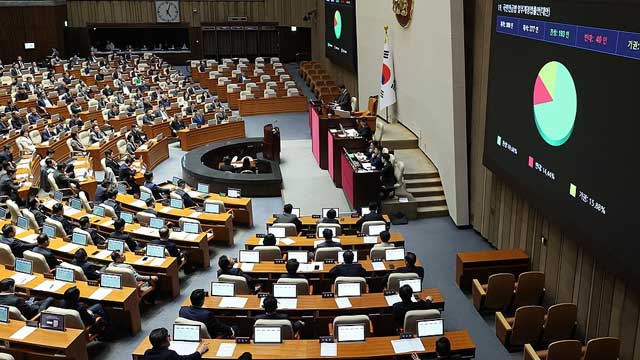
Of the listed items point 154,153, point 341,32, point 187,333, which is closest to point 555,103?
point 187,333

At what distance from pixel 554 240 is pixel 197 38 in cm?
3004

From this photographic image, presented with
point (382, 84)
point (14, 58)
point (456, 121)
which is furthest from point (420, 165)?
point (14, 58)

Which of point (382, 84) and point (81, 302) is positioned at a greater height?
point (382, 84)

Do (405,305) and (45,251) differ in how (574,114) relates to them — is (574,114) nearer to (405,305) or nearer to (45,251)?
(405,305)

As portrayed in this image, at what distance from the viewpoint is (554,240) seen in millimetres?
9617

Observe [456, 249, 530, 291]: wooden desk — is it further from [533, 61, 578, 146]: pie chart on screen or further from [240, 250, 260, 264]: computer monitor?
[240, 250, 260, 264]: computer monitor

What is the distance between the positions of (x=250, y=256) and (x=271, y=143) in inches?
316

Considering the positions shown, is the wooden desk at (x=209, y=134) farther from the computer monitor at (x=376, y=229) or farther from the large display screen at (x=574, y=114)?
the large display screen at (x=574, y=114)

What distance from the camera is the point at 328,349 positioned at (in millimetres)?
7277

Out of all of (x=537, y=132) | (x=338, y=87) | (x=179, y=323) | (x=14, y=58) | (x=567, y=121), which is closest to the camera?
(x=179, y=323)

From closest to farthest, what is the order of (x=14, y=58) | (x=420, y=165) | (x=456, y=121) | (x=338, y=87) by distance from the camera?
(x=456, y=121) → (x=420, y=165) → (x=338, y=87) → (x=14, y=58)

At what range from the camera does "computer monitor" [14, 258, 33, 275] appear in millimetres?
9578

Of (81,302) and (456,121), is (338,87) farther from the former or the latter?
(81,302)

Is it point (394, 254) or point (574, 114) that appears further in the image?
point (394, 254)
